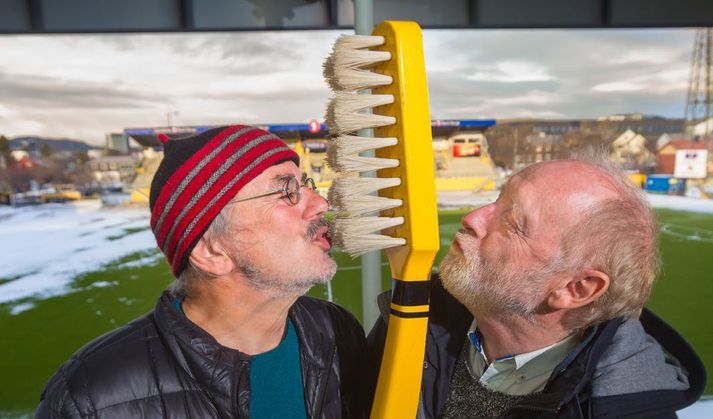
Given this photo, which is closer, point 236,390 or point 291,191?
point 236,390

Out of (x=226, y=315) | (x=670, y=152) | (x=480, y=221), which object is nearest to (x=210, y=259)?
(x=226, y=315)

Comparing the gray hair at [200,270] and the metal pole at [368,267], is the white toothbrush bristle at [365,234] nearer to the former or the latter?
the gray hair at [200,270]

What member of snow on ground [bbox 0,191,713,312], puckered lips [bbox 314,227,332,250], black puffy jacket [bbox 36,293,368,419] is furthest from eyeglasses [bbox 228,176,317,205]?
snow on ground [bbox 0,191,713,312]

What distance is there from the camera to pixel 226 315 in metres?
1.44

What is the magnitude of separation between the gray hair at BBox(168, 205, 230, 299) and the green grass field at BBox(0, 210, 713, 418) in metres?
4.08

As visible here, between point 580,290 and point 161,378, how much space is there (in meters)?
1.31

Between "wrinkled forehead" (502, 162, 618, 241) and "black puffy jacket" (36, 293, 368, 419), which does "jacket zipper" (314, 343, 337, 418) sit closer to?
"black puffy jacket" (36, 293, 368, 419)

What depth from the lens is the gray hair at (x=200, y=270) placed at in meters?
1.38

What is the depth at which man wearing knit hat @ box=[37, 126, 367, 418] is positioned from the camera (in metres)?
1.25

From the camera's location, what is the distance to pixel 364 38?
1.30 m

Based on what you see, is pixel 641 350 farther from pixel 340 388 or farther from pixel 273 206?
pixel 273 206

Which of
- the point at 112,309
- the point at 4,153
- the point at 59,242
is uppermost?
the point at 4,153

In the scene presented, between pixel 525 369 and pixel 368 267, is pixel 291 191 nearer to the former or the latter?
pixel 525 369

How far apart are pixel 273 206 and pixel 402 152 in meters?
0.49
